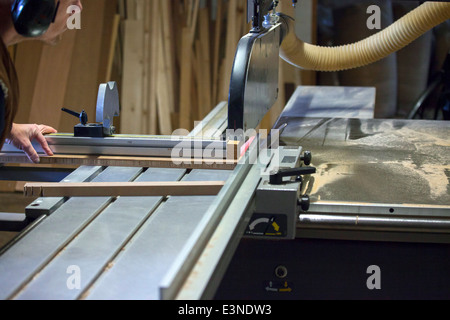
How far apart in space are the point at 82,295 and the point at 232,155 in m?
0.69

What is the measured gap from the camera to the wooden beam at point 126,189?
1354 millimetres

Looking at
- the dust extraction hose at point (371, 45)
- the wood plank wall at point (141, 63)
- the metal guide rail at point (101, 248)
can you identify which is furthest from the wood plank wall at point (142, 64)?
the metal guide rail at point (101, 248)

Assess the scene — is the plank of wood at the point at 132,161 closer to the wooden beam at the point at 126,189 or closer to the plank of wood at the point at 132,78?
the wooden beam at the point at 126,189

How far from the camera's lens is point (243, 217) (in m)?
1.16

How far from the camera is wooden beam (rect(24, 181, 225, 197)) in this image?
4.44 ft

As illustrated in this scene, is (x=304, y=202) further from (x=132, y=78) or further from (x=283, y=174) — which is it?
(x=132, y=78)

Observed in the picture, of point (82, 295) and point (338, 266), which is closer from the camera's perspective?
point (82, 295)

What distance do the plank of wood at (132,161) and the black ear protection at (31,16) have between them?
0.52m

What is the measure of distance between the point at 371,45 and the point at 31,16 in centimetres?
166

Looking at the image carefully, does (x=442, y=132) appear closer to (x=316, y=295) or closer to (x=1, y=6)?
(x=316, y=295)

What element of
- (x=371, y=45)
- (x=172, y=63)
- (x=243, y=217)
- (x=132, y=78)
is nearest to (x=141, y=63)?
(x=132, y=78)

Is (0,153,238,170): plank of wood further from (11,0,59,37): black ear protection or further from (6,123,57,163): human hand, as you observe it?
(11,0,59,37): black ear protection
